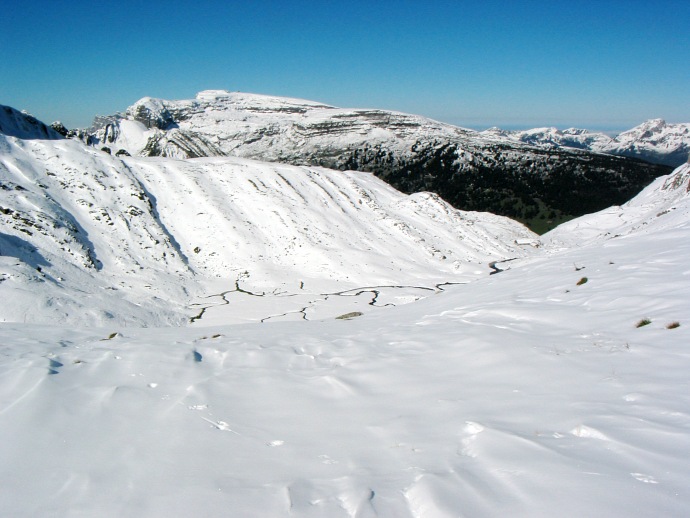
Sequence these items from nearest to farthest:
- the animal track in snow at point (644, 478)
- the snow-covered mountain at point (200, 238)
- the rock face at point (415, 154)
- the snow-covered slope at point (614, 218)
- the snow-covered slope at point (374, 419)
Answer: the animal track in snow at point (644, 478) < the snow-covered slope at point (374, 419) < the snow-covered mountain at point (200, 238) < the snow-covered slope at point (614, 218) < the rock face at point (415, 154)

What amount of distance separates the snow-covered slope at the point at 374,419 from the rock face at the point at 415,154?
326ft

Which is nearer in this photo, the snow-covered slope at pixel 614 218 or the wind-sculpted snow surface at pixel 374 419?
the wind-sculpted snow surface at pixel 374 419

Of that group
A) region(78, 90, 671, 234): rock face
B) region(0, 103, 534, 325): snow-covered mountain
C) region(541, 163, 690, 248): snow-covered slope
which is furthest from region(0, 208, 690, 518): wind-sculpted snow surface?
region(78, 90, 671, 234): rock face

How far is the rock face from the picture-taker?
111312 millimetres

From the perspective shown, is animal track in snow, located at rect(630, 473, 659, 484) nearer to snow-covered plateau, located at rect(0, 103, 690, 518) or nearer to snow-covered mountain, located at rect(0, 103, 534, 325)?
snow-covered plateau, located at rect(0, 103, 690, 518)

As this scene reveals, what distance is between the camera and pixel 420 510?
10.9 feet

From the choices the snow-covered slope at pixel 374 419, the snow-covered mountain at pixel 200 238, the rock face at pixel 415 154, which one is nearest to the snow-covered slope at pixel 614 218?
the snow-covered mountain at pixel 200 238

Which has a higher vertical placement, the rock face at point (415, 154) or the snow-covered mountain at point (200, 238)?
the rock face at point (415, 154)

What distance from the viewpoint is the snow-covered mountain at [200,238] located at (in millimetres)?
22984

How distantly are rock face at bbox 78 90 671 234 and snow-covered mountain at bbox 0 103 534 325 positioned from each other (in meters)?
64.0

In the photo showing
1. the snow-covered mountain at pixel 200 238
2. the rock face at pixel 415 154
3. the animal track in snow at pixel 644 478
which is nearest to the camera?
the animal track in snow at pixel 644 478

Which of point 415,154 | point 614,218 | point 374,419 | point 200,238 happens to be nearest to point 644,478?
point 374,419

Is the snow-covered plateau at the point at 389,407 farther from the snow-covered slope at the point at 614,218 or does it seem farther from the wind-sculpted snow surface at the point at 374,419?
the snow-covered slope at the point at 614,218

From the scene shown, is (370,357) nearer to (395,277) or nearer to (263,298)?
(263,298)
